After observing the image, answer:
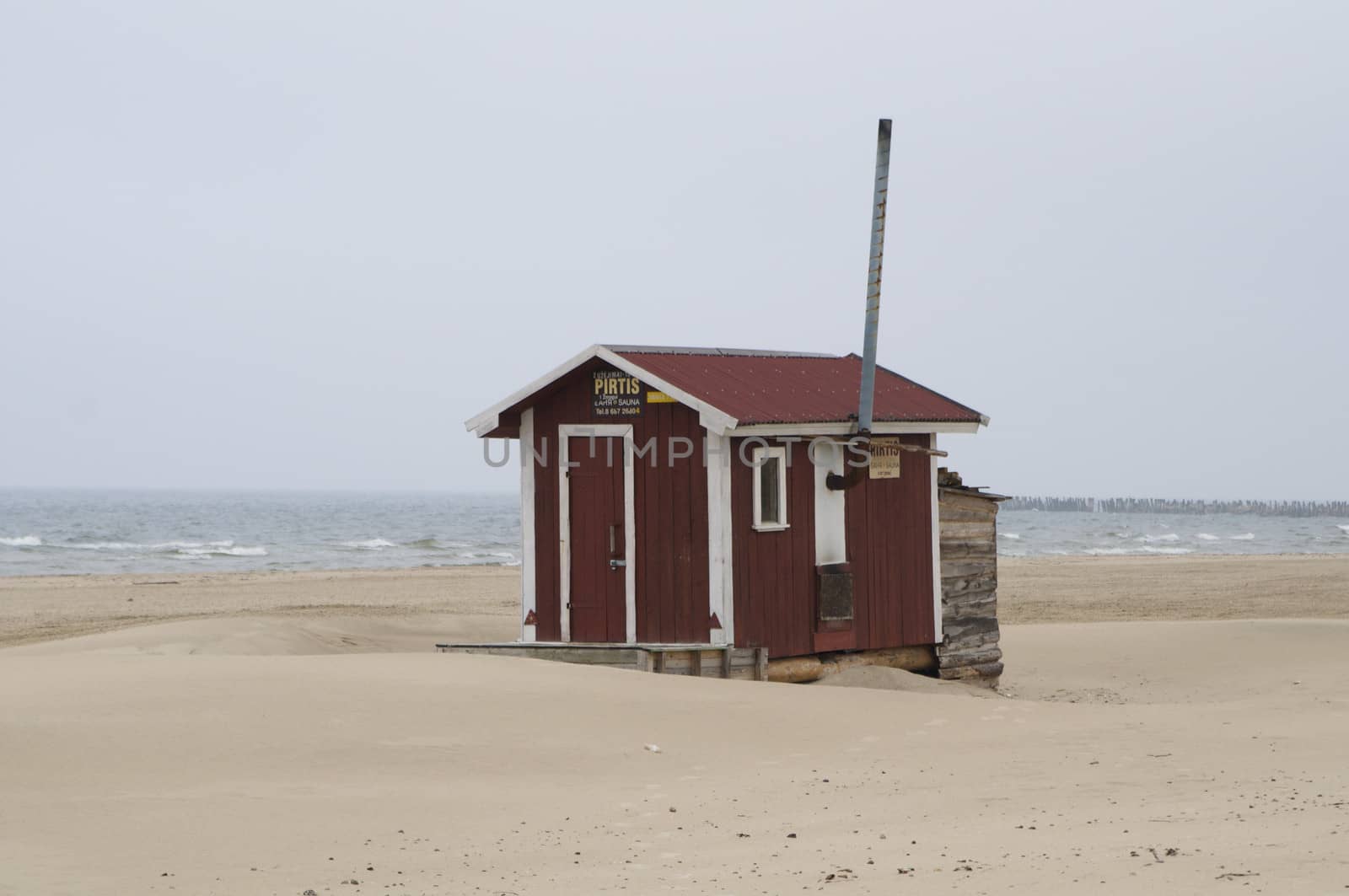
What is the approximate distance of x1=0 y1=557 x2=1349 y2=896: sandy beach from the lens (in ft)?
23.5

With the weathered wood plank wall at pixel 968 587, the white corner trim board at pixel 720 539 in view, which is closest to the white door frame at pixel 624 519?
the white corner trim board at pixel 720 539

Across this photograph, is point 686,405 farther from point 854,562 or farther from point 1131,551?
point 1131,551

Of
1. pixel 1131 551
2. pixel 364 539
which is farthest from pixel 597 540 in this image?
pixel 364 539

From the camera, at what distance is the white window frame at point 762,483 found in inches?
585

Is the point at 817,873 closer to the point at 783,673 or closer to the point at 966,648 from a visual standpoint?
the point at 783,673

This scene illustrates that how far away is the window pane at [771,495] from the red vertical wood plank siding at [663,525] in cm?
74

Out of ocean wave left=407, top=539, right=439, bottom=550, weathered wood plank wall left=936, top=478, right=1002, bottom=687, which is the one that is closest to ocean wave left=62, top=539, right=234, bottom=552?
ocean wave left=407, top=539, right=439, bottom=550

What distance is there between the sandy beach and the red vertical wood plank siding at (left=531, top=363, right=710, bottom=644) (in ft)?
5.29

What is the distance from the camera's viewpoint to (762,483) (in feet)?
49.8

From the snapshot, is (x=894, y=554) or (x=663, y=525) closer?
(x=663, y=525)

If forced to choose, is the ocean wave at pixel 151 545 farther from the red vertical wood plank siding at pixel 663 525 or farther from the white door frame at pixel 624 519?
the red vertical wood plank siding at pixel 663 525

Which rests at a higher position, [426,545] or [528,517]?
[528,517]

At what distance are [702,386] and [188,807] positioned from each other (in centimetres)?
774

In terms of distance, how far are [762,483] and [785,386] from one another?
1.73 metres
